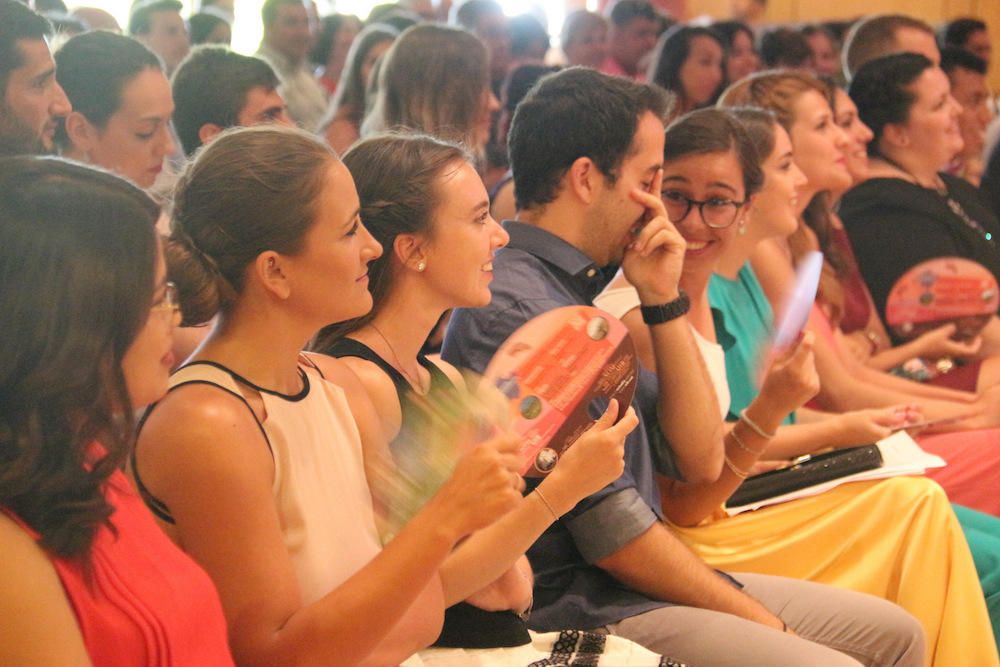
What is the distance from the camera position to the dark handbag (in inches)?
90.1

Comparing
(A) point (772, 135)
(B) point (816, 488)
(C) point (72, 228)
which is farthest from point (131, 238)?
(A) point (772, 135)

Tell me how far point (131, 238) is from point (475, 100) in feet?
7.78

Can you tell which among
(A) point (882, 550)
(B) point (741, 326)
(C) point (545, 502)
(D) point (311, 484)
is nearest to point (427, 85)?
(B) point (741, 326)

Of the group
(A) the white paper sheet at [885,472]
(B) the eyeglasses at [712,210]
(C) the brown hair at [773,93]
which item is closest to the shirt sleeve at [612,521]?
(A) the white paper sheet at [885,472]

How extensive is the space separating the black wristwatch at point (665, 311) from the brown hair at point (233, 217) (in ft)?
2.47

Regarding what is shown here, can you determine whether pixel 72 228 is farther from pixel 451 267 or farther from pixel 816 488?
pixel 816 488

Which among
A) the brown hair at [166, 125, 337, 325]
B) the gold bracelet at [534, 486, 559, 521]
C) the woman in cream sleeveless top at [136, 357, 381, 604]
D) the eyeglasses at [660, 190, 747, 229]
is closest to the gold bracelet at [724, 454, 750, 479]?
the eyeglasses at [660, 190, 747, 229]

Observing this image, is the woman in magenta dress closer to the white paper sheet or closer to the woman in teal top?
the white paper sheet

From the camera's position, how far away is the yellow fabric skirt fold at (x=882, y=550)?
83.4 inches

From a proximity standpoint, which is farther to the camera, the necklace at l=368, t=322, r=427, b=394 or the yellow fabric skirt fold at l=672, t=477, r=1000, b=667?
the yellow fabric skirt fold at l=672, t=477, r=1000, b=667

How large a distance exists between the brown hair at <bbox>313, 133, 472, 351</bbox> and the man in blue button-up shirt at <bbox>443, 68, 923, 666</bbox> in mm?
234

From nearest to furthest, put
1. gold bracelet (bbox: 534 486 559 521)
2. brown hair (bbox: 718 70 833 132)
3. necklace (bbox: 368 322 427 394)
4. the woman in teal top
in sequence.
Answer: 1. gold bracelet (bbox: 534 486 559 521)
2. necklace (bbox: 368 322 427 394)
3. the woman in teal top
4. brown hair (bbox: 718 70 833 132)

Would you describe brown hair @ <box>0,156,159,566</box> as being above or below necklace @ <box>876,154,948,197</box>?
above

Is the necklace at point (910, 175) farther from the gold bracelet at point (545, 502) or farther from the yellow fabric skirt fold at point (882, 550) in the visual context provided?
the gold bracelet at point (545, 502)
